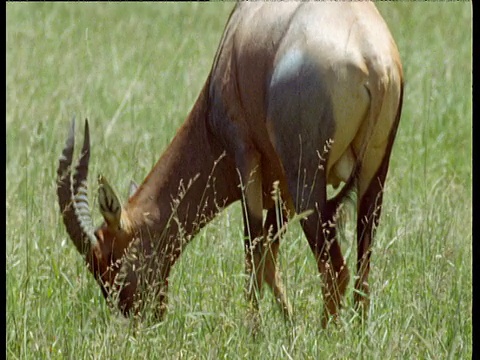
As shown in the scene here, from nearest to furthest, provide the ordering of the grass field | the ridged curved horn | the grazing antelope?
the grass field < the grazing antelope < the ridged curved horn

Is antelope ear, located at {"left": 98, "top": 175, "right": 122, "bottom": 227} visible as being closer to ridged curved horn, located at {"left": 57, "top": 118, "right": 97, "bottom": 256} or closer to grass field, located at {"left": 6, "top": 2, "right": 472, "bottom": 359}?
ridged curved horn, located at {"left": 57, "top": 118, "right": 97, "bottom": 256}

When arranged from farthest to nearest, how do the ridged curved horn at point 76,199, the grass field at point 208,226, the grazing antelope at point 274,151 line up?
the ridged curved horn at point 76,199
the grazing antelope at point 274,151
the grass field at point 208,226

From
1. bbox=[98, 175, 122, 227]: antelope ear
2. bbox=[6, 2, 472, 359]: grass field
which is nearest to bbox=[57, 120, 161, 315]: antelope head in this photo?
bbox=[98, 175, 122, 227]: antelope ear

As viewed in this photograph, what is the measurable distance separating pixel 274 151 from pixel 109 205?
0.90 m

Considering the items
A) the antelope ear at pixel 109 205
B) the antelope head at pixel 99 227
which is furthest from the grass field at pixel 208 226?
the antelope ear at pixel 109 205

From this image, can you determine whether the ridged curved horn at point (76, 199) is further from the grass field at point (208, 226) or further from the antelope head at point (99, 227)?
the grass field at point (208, 226)

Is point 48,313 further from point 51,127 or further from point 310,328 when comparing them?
point 51,127

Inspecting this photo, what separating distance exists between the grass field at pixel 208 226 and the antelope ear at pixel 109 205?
32 centimetres

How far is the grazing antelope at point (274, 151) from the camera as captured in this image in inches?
210

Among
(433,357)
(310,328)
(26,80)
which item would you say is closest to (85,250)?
(310,328)

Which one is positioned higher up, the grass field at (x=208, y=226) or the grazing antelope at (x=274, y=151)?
the grazing antelope at (x=274, y=151)

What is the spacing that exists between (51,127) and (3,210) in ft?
8.60

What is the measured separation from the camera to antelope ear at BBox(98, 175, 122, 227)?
589cm

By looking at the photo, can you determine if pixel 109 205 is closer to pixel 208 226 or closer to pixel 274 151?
pixel 208 226
